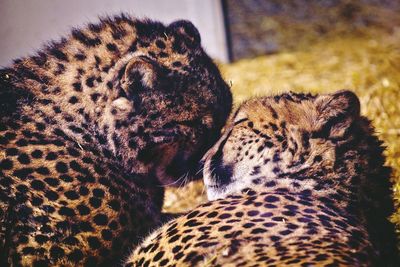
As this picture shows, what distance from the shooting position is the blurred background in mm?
3174

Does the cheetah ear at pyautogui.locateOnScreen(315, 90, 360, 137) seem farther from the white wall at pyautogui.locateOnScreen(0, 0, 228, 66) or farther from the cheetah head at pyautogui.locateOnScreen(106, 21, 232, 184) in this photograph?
the white wall at pyautogui.locateOnScreen(0, 0, 228, 66)

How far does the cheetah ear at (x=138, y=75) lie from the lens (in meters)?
2.51

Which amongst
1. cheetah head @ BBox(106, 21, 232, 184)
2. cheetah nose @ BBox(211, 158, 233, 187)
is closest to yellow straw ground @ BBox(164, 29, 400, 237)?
cheetah head @ BBox(106, 21, 232, 184)

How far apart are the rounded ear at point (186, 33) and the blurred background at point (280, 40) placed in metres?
0.31

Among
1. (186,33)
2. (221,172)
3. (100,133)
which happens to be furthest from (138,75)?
(221,172)

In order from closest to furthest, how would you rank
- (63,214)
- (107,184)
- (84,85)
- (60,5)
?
1. (63,214)
2. (107,184)
3. (84,85)
4. (60,5)

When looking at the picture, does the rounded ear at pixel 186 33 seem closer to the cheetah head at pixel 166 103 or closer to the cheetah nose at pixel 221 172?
the cheetah head at pixel 166 103

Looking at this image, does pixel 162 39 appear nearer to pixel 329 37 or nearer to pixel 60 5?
pixel 60 5

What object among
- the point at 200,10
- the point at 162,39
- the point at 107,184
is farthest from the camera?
the point at 200,10

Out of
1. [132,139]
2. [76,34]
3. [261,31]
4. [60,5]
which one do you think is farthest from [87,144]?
[261,31]

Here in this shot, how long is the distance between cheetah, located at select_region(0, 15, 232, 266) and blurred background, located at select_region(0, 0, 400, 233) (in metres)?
0.30

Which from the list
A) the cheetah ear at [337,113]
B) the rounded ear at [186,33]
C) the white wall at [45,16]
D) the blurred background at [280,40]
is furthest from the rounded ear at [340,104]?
the white wall at [45,16]

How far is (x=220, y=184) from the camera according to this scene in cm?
271

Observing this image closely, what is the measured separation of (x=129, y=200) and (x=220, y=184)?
46 cm
